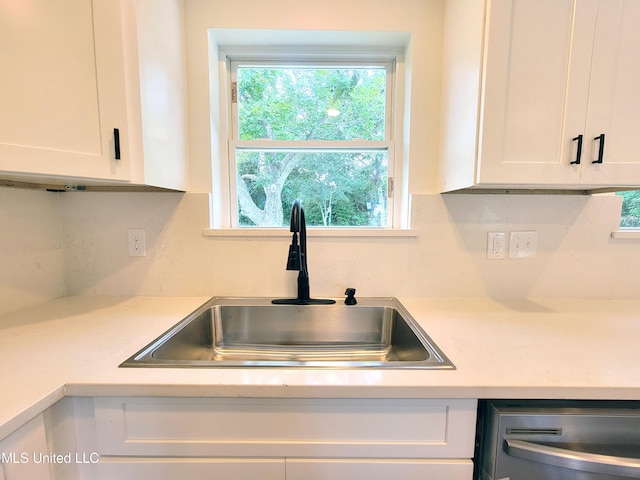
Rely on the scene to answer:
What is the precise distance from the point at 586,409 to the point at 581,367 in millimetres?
→ 97

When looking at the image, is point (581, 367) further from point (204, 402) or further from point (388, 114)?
point (388, 114)

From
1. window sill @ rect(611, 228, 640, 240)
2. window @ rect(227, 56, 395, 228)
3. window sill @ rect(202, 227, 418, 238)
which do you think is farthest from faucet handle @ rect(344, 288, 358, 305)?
window sill @ rect(611, 228, 640, 240)

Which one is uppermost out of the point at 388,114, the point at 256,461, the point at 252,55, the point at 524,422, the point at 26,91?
the point at 252,55

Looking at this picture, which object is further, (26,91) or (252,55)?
(252,55)

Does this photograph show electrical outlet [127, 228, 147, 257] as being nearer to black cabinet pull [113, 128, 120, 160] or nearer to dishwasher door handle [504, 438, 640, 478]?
black cabinet pull [113, 128, 120, 160]

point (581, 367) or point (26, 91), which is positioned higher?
point (26, 91)

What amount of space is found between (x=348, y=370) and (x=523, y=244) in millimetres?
1035

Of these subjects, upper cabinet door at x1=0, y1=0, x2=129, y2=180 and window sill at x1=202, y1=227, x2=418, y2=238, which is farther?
window sill at x1=202, y1=227, x2=418, y2=238

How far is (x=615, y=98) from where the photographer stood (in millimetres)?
895

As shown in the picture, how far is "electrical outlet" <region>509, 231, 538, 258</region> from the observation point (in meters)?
1.25

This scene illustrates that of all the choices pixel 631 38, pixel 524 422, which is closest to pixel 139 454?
pixel 524 422

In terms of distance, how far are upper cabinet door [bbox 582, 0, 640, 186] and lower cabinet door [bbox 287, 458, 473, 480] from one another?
37.0 inches

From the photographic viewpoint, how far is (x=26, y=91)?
2.42 ft

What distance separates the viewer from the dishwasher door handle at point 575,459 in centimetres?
63
